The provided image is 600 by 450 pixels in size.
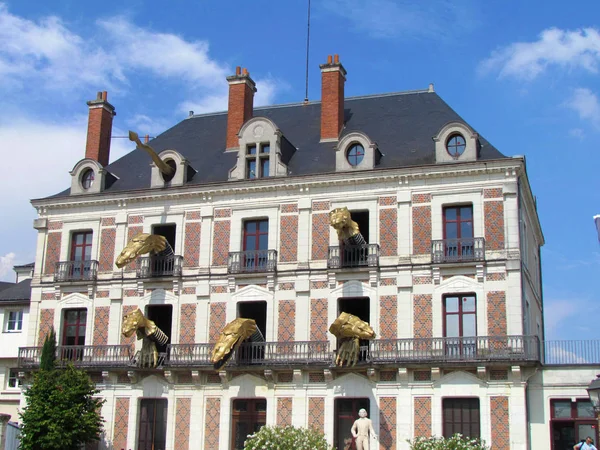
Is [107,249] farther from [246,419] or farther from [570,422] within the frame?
[570,422]

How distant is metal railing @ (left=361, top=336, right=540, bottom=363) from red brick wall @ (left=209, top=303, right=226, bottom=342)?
5186 mm

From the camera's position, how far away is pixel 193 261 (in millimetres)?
29656

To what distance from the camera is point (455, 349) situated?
25.6 m

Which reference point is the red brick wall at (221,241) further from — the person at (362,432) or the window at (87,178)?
the person at (362,432)

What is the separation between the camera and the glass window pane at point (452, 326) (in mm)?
26109

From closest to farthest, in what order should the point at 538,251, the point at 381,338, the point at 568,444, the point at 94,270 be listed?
the point at 568,444 < the point at 381,338 < the point at 94,270 < the point at 538,251

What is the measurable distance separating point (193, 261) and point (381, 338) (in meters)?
7.33

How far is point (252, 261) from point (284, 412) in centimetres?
522

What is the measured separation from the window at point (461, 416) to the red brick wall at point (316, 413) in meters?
3.79

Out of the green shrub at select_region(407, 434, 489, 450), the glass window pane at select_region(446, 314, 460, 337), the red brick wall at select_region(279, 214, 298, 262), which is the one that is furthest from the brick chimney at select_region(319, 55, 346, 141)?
the green shrub at select_region(407, 434, 489, 450)

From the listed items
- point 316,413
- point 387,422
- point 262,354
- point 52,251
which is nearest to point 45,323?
point 52,251

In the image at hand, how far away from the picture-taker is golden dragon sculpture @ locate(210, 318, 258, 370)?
86.5 ft

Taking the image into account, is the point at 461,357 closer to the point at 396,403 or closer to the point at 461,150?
the point at 396,403

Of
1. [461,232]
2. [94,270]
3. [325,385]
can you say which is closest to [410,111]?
[461,232]
